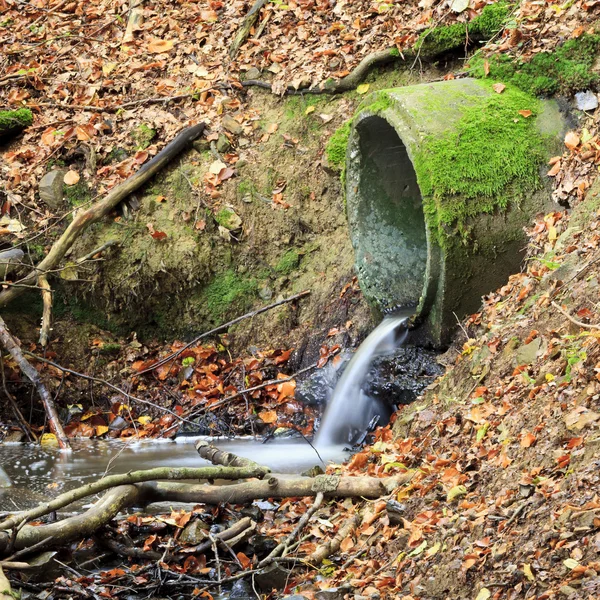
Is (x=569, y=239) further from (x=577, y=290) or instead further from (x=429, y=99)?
(x=429, y=99)

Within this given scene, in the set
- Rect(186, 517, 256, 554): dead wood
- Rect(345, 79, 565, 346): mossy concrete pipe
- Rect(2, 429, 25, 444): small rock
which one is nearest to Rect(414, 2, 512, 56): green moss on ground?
Rect(345, 79, 565, 346): mossy concrete pipe

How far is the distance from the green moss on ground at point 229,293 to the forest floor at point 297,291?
1.2 inches

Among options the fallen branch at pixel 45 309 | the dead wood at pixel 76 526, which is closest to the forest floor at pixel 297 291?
the dead wood at pixel 76 526

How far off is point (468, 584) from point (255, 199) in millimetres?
5446

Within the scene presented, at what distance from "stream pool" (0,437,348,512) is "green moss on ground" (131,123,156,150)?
3211 millimetres

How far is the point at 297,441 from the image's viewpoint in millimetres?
6590

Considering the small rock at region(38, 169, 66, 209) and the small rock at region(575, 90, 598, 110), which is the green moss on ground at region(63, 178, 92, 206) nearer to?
the small rock at region(38, 169, 66, 209)

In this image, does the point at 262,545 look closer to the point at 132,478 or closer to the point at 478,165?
the point at 132,478

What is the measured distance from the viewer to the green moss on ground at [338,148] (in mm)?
7203

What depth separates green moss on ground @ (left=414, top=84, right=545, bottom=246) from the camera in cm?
541

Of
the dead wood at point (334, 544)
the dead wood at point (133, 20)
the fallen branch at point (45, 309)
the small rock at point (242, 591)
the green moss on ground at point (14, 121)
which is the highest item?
the dead wood at point (133, 20)

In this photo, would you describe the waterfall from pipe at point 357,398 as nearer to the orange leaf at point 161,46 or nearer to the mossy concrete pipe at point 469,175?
the mossy concrete pipe at point 469,175

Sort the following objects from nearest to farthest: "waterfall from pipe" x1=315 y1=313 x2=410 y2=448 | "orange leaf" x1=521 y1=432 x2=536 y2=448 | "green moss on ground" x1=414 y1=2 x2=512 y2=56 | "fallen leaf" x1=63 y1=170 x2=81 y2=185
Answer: "orange leaf" x1=521 y1=432 x2=536 y2=448
"waterfall from pipe" x1=315 y1=313 x2=410 y2=448
"green moss on ground" x1=414 y1=2 x2=512 y2=56
"fallen leaf" x1=63 y1=170 x2=81 y2=185

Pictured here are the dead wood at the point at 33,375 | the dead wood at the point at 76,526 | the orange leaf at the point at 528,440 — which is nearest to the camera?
the orange leaf at the point at 528,440
